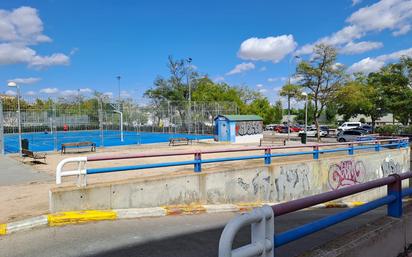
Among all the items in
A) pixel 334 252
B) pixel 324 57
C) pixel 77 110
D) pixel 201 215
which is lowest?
pixel 201 215

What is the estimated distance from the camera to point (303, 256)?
10.1ft

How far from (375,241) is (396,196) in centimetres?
74

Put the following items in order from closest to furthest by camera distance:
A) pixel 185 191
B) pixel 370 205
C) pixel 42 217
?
pixel 370 205 → pixel 42 217 → pixel 185 191

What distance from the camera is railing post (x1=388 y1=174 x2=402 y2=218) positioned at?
4.12 metres

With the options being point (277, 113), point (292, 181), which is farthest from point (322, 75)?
point (277, 113)

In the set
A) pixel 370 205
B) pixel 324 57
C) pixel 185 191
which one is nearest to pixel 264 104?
pixel 324 57

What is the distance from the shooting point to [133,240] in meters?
5.74

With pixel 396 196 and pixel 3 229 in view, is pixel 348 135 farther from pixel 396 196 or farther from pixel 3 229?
pixel 3 229

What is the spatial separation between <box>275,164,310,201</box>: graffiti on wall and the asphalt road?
512 cm

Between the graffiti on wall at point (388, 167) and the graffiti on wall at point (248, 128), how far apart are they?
17.4m

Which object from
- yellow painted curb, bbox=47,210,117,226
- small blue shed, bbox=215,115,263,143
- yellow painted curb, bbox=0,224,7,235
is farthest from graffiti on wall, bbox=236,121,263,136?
yellow painted curb, bbox=0,224,7,235

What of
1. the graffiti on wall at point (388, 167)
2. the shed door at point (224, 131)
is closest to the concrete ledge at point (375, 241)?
the graffiti on wall at point (388, 167)

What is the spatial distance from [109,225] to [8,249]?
1.75 m

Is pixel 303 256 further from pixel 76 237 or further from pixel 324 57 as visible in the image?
pixel 324 57
